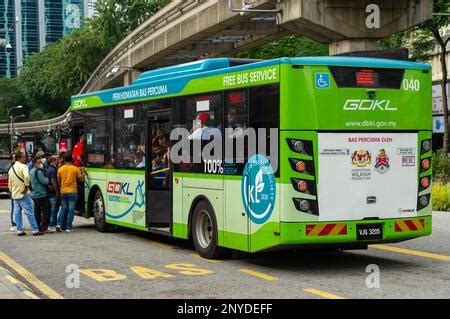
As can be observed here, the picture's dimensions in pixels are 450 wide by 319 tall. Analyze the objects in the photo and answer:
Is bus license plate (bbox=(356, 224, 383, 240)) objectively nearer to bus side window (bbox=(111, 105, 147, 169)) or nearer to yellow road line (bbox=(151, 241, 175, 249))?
yellow road line (bbox=(151, 241, 175, 249))

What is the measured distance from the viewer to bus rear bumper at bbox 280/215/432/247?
34.0ft

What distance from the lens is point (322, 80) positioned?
1063 centimetres

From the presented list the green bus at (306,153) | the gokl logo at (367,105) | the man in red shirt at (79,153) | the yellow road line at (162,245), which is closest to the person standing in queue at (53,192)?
the man in red shirt at (79,153)

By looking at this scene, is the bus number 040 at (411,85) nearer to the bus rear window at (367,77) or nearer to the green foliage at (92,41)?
the bus rear window at (367,77)

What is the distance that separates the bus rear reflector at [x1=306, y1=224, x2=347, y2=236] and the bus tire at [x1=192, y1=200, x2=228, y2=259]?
77.9 inches

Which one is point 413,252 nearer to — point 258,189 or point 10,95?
point 258,189

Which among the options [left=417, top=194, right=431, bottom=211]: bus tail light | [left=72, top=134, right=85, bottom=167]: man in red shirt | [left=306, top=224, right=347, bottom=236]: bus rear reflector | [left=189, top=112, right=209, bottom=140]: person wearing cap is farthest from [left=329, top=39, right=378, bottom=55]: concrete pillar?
[left=306, top=224, right=347, bottom=236]: bus rear reflector

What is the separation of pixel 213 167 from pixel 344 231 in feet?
7.93

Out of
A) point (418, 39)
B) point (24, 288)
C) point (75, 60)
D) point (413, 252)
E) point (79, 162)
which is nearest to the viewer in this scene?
point (24, 288)

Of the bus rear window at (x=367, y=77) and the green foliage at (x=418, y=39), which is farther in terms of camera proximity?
the green foliage at (x=418, y=39)

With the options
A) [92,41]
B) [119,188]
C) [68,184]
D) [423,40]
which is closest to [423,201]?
[119,188]

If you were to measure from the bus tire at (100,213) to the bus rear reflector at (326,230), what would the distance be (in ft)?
24.1

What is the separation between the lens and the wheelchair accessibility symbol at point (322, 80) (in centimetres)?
1060
